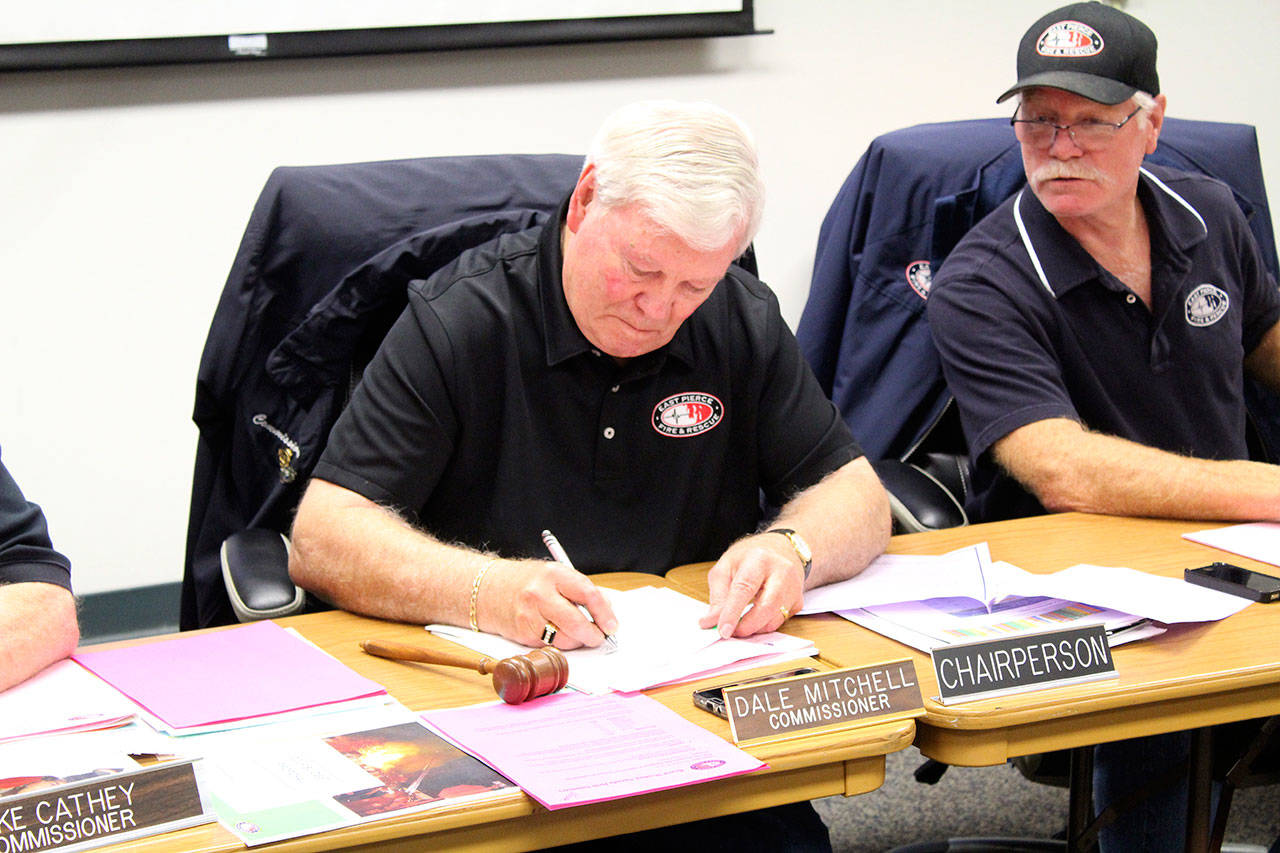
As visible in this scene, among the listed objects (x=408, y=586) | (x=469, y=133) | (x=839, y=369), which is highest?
(x=469, y=133)

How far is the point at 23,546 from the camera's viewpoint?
1.32 metres

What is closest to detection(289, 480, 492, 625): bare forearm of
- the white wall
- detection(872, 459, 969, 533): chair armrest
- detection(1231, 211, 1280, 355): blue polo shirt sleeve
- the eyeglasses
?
detection(872, 459, 969, 533): chair armrest

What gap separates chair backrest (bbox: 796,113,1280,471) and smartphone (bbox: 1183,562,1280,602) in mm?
832

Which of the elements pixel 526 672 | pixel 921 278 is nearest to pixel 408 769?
pixel 526 672

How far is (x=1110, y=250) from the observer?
2117mm

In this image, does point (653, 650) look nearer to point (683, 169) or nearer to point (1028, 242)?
point (683, 169)

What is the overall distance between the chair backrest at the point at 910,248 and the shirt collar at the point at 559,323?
0.80m

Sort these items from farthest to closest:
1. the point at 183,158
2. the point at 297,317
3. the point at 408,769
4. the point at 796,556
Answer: the point at 183,158, the point at 297,317, the point at 796,556, the point at 408,769

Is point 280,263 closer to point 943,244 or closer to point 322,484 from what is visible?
point 322,484

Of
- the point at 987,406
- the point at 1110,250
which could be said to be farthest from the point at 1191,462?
the point at 1110,250

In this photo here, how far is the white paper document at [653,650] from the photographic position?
1.22 metres

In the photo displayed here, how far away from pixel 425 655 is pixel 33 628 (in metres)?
0.36

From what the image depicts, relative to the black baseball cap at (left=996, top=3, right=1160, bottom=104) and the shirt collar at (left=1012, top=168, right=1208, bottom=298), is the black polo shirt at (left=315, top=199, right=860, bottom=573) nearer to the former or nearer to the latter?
the shirt collar at (left=1012, top=168, right=1208, bottom=298)

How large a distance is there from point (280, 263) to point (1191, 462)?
49.1 inches
